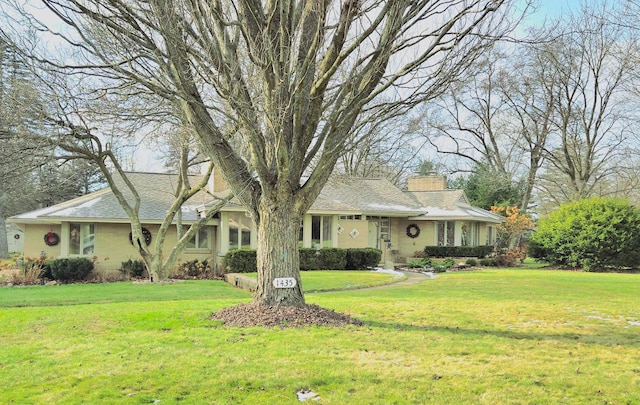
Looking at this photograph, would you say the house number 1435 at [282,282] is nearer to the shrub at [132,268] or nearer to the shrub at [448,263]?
the shrub at [132,268]

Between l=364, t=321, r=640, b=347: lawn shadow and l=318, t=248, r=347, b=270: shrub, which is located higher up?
l=318, t=248, r=347, b=270: shrub

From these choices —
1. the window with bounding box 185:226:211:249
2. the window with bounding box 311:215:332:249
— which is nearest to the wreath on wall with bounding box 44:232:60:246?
the window with bounding box 185:226:211:249

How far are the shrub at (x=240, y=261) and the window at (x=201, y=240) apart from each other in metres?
1.71

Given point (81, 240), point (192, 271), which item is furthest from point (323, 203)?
point (81, 240)

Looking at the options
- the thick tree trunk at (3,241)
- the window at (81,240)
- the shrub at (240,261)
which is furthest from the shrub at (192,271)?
the thick tree trunk at (3,241)

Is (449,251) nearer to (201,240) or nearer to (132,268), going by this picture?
(201,240)

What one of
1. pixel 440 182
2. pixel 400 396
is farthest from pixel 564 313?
pixel 440 182

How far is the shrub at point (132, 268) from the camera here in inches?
768

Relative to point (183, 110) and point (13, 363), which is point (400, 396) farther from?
point (183, 110)

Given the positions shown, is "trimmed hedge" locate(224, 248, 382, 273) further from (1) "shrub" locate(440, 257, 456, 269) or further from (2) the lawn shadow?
(2) the lawn shadow

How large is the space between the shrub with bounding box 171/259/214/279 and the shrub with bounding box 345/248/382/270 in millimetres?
6349

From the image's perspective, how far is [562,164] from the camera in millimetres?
33781

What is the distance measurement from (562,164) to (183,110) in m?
31.8

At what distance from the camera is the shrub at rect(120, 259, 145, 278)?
19.5 meters
